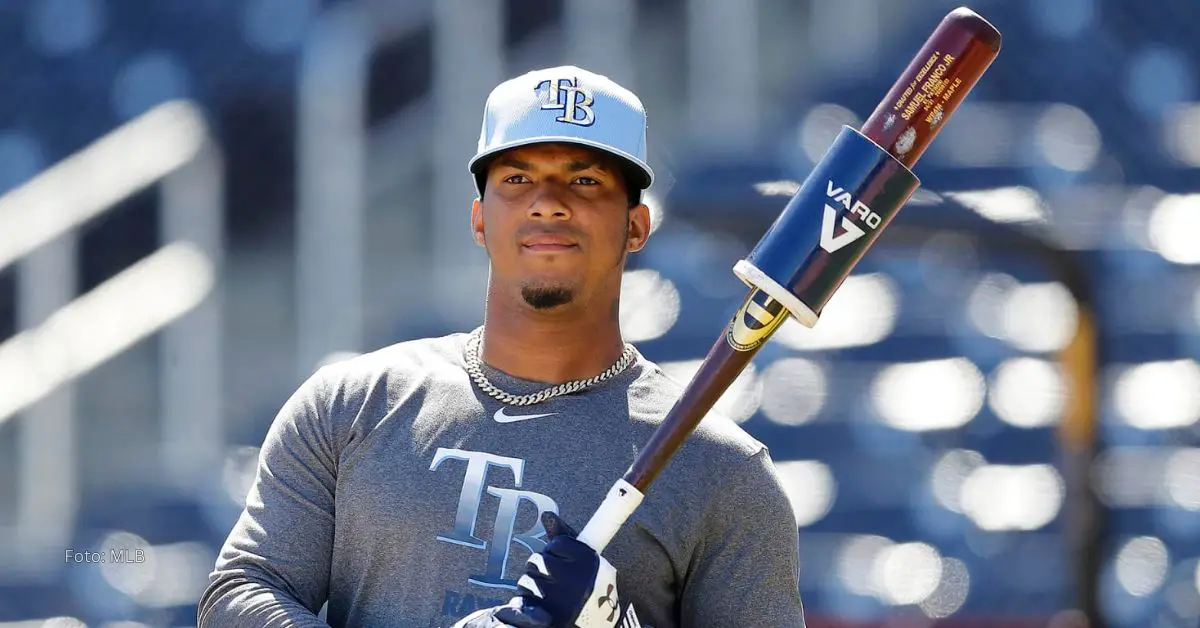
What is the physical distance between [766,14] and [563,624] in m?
4.06

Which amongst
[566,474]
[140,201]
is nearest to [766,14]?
[140,201]

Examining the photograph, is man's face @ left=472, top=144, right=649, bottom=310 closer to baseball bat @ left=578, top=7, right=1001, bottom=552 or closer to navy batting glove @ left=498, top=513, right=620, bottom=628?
baseball bat @ left=578, top=7, right=1001, bottom=552

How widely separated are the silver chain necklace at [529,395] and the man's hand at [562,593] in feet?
0.87

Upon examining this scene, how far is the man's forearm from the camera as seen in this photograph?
70.4 inches

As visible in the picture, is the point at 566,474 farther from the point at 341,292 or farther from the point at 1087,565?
the point at 341,292

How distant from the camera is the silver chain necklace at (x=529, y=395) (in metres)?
1.94

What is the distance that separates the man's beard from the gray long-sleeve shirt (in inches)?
4.5

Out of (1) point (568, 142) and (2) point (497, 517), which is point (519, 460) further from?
(1) point (568, 142)

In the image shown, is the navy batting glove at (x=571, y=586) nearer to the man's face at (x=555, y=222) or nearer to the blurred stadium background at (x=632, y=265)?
the man's face at (x=555, y=222)

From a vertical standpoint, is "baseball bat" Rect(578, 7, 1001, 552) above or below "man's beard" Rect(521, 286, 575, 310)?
above

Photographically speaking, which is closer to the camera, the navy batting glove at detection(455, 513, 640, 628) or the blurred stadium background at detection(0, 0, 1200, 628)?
the navy batting glove at detection(455, 513, 640, 628)

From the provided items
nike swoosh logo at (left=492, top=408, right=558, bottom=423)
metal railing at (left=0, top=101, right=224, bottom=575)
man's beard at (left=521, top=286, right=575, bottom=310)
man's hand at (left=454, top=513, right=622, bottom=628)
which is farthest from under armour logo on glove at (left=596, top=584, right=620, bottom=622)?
metal railing at (left=0, top=101, right=224, bottom=575)

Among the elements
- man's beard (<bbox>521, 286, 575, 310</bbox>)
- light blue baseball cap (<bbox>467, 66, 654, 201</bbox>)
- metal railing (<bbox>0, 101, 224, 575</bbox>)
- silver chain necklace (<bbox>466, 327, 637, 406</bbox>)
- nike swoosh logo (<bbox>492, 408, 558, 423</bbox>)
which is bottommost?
metal railing (<bbox>0, 101, 224, 575</bbox>)

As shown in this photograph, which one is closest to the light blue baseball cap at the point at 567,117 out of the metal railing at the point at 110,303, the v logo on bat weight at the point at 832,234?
the v logo on bat weight at the point at 832,234
